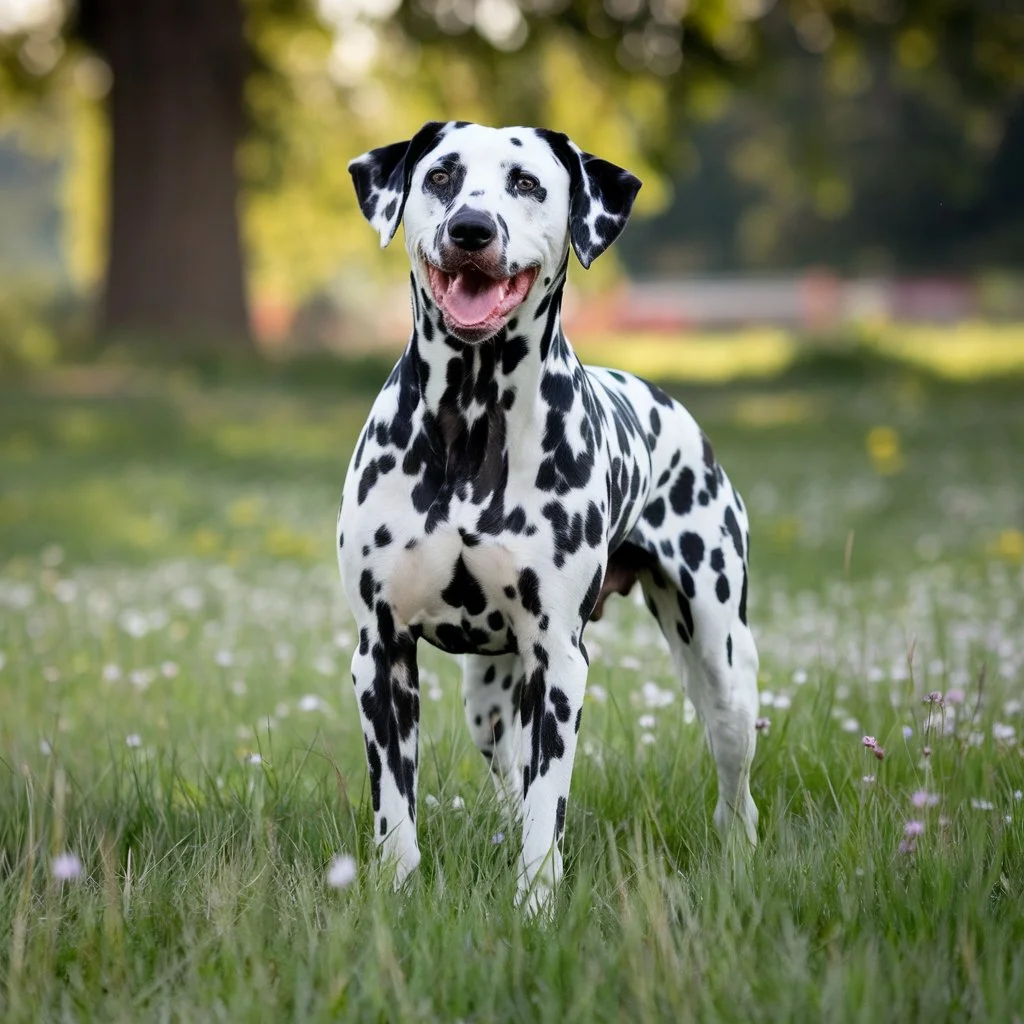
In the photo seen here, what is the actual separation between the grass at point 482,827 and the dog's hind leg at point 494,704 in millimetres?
121

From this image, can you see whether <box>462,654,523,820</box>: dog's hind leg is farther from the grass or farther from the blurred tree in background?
the blurred tree in background

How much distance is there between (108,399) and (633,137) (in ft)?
33.0

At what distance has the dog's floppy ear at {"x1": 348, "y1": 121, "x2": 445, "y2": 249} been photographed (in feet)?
13.2

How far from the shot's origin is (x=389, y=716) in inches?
155

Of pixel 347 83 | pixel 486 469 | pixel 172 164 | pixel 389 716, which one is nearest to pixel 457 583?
pixel 486 469

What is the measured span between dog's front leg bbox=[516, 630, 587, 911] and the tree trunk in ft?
54.5

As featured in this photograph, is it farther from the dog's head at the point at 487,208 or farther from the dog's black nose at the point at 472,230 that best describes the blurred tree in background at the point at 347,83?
the dog's black nose at the point at 472,230

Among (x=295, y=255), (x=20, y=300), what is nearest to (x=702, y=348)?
(x=295, y=255)

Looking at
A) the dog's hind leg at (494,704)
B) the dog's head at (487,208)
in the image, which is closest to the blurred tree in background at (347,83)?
the dog's hind leg at (494,704)

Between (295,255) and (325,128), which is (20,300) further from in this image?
(295,255)

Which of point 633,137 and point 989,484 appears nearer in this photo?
point 989,484

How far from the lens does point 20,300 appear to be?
25.8 m

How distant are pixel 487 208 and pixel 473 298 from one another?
0.77 ft

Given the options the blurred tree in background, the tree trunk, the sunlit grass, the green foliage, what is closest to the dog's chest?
the tree trunk
